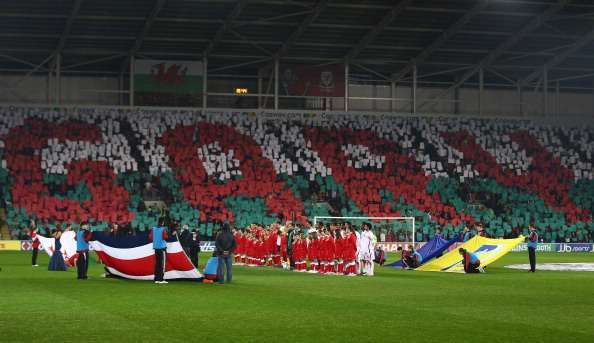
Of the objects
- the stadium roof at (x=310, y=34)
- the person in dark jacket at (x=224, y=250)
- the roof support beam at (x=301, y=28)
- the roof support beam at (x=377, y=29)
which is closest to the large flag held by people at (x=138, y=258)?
the person in dark jacket at (x=224, y=250)

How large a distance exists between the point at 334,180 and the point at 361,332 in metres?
41.3

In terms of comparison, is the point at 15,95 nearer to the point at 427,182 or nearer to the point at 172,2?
the point at 172,2

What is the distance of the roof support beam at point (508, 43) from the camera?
49544 mm

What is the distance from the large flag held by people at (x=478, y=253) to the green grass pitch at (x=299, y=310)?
231 inches

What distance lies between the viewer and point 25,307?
61.9 feet

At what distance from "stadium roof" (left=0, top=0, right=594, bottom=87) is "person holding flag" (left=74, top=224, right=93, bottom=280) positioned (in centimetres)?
1886

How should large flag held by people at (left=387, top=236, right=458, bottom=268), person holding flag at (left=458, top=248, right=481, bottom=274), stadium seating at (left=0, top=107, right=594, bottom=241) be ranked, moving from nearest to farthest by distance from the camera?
1. person holding flag at (left=458, top=248, right=481, bottom=274)
2. large flag held by people at (left=387, top=236, right=458, bottom=268)
3. stadium seating at (left=0, top=107, right=594, bottom=241)

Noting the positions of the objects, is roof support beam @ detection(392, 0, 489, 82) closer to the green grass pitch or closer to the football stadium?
the football stadium

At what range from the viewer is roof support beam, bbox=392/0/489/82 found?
49094 millimetres

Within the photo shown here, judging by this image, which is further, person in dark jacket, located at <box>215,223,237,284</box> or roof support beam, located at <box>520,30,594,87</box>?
roof support beam, located at <box>520,30,594,87</box>

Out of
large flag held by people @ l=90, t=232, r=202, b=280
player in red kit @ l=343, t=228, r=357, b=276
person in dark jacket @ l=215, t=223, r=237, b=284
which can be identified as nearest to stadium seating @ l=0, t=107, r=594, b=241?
player in red kit @ l=343, t=228, r=357, b=276

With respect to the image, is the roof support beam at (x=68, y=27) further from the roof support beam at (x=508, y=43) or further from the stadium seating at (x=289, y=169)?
the roof support beam at (x=508, y=43)

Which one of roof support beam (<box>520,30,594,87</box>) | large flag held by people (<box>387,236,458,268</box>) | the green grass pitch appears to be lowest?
the green grass pitch

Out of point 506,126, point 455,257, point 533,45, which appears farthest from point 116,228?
point 506,126
